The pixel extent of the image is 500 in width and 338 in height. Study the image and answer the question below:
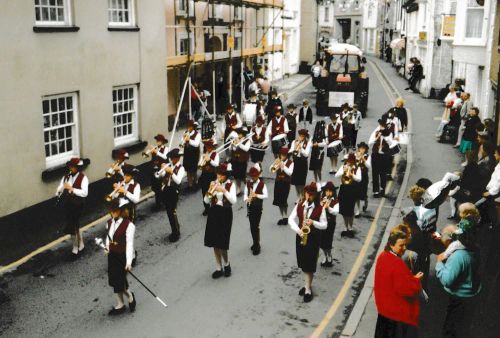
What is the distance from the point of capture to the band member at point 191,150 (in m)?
14.9

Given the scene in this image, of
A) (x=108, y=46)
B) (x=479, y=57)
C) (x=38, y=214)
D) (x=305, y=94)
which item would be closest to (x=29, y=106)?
(x=38, y=214)

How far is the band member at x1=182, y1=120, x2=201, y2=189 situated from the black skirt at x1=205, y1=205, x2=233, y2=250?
5131mm

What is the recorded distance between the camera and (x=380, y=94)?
3591cm

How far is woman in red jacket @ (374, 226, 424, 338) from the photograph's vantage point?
6.41 metres

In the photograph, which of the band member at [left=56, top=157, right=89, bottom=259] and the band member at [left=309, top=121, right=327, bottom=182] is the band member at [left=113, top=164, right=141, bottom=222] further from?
the band member at [left=309, top=121, right=327, bottom=182]

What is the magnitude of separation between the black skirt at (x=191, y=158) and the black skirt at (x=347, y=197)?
4.98 metres

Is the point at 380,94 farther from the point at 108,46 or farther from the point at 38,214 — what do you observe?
the point at 38,214

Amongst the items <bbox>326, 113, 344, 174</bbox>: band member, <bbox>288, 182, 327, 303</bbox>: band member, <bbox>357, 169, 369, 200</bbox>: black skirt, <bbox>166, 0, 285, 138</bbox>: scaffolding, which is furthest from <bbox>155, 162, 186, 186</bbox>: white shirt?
<bbox>326, 113, 344, 174</bbox>: band member

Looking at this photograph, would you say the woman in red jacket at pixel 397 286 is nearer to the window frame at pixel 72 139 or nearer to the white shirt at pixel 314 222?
the white shirt at pixel 314 222

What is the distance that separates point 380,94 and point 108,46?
80.3 feet

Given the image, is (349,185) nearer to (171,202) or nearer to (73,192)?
(171,202)

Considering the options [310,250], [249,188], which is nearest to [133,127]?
[249,188]

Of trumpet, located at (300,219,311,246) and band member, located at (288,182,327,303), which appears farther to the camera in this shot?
band member, located at (288,182,327,303)

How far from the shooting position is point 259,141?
52.0 ft
